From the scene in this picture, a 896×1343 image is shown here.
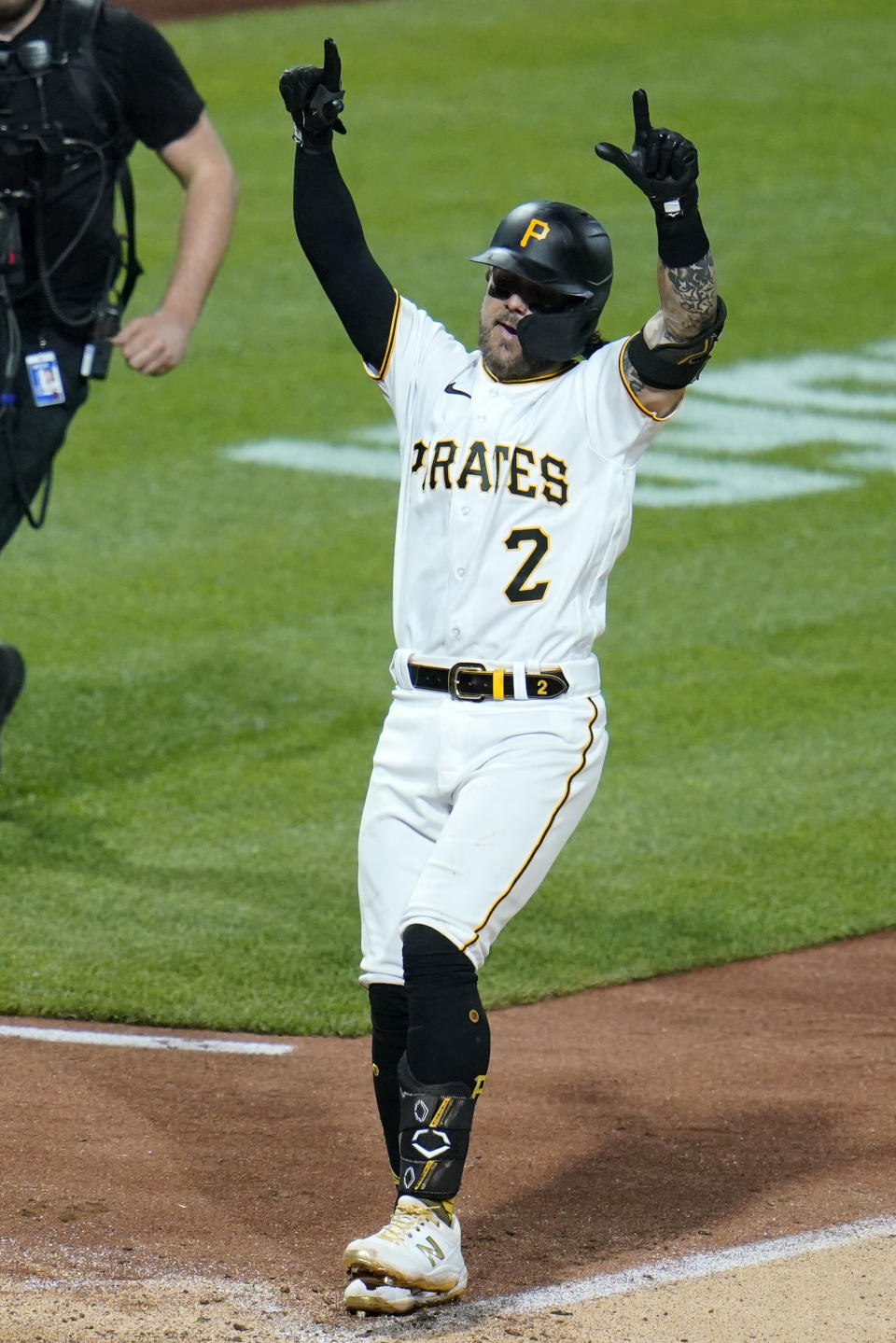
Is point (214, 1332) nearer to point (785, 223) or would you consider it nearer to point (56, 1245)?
point (56, 1245)

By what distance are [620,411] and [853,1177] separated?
178 cm

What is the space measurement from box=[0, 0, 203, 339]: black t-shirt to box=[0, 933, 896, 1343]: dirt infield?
2.45m

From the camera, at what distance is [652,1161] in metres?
5.00

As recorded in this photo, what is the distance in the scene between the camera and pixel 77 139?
6746mm

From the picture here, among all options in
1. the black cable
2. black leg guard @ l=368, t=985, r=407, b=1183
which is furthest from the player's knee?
the black cable

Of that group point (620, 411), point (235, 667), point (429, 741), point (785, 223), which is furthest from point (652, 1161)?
point (785, 223)

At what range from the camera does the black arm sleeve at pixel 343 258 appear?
15.6 feet

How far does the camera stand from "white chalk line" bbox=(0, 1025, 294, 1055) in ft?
18.7

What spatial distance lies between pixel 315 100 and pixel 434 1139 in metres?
2.21

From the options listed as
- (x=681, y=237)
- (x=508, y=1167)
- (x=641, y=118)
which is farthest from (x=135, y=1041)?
(x=641, y=118)

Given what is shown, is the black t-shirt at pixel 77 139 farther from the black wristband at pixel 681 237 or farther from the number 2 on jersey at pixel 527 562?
the black wristband at pixel 681 237

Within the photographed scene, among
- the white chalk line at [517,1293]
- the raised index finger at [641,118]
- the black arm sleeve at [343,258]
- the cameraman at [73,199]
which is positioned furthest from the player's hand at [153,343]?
the white chalk line at [517,1293]

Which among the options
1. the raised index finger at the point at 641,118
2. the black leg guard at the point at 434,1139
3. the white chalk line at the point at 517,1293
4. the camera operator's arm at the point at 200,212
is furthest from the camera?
the camera operator's arm at the point at 200,212

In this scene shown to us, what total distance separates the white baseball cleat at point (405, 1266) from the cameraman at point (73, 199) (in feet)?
10.3
